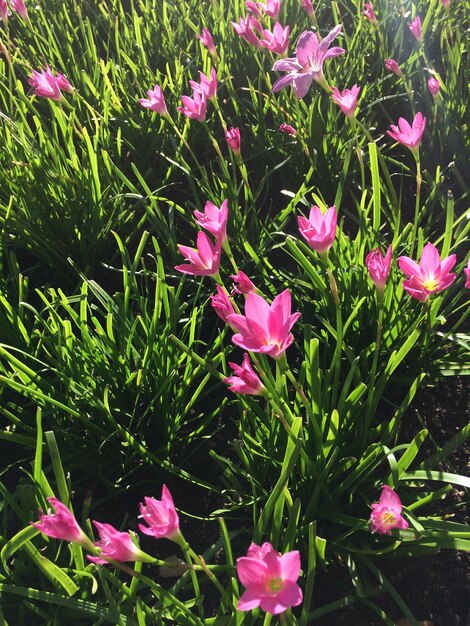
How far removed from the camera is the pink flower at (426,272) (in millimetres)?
1088

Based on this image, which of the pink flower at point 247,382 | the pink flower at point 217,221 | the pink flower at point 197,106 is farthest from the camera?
the pink flower at point 197,106

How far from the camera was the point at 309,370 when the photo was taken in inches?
49.2

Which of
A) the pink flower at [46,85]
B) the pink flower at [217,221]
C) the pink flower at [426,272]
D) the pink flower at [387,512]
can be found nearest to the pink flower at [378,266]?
the pink flower at [426,272]

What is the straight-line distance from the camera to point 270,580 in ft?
2.51

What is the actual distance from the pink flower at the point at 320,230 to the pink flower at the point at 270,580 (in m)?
0.55

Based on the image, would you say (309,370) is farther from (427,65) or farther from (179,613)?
(427,65)

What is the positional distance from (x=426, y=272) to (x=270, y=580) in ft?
2.10

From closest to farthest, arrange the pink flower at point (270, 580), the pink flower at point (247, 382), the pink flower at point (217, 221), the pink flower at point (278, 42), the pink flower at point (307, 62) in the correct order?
the pink flower at point (270, 580)
the pink flower at point (247, 382)
the pink flower at point (217, 221)
the pink flower at point (307, 62)
the pink flower at point (278, 42)

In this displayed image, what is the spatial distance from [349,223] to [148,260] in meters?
0.71

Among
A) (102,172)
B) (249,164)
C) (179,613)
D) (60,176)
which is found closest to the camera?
(179,613)

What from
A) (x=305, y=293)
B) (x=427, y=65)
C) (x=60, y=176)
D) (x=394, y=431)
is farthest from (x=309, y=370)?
(x=427, y=65)

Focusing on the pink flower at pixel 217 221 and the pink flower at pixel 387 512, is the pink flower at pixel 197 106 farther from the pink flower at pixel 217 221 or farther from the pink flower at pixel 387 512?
the pink flower at pixel 387 512

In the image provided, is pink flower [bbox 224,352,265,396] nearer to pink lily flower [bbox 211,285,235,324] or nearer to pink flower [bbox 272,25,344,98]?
pink lily flower [bbox 211,285,235,324]

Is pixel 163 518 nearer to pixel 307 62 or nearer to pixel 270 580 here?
pixel 270 580
